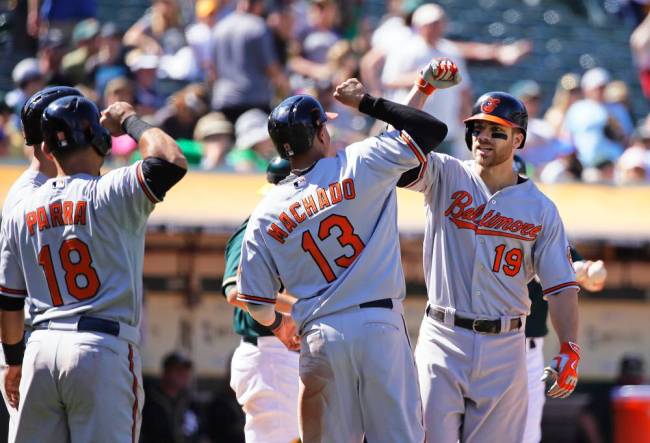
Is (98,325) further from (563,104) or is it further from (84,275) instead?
(563,104)

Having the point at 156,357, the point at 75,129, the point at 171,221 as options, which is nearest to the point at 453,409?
the point at 75,129

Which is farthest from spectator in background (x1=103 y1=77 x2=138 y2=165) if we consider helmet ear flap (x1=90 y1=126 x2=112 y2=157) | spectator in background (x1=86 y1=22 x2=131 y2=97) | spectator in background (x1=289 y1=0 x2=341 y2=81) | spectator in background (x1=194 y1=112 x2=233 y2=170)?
helmet ear flap (x1=90 y1=126 x2=112 y2=157)

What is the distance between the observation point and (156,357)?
31.0 ft

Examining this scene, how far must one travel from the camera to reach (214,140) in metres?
9.55

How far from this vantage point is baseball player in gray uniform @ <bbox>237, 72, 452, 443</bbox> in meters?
4.92

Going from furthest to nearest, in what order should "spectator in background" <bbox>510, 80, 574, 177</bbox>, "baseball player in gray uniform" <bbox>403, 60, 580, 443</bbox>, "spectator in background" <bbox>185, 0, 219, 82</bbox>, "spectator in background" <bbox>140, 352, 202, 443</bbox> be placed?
1. "spectator in background" <bbox>185, 0, 219, 82</bbox>
2. "spectator in background" <bbox>510, 80, 574, 177</bbox>
3. "spectator in background" <bbox>140, 352, 202, 443</bbox>
4. "baseball player in gray uniform" <bbox>403, 60, 580, 443</bbox>

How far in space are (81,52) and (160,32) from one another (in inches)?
50.6

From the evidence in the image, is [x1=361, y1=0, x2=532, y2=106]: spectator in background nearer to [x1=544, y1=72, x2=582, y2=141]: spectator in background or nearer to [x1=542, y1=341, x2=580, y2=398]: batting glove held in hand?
[x1=544, y1=72, x2=582, y2=141]: spectator in background

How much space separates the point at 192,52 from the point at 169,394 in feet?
11.9

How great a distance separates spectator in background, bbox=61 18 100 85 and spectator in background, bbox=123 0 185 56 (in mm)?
485

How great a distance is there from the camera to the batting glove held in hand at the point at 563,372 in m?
5.18

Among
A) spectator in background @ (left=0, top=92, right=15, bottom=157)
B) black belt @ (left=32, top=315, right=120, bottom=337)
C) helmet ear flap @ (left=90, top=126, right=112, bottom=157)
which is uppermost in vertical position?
helmet ear flap @ (left=90, top=126, right=112, bottom=157)

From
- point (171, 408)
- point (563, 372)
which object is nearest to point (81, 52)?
point (171, 408)

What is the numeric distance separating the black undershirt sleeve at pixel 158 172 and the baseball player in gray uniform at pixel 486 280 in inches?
42.9
